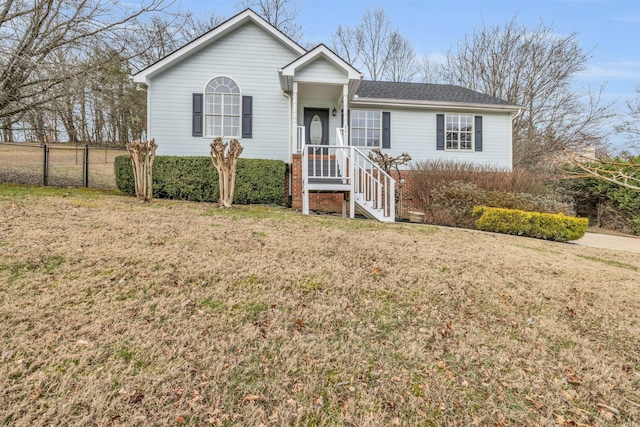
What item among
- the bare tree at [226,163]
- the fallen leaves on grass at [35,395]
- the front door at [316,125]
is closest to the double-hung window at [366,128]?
the front door at [316,125]

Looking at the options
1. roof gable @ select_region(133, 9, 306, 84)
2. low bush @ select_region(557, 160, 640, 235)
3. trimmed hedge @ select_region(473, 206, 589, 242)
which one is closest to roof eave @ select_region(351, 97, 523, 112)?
roof gable @ select_region(133, 9, 306, 84)

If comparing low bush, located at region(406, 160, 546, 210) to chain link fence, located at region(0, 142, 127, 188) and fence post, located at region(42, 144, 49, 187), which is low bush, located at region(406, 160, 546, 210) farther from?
fence post, located at region(42, 144, 49, 187)

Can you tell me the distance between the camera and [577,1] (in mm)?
11734

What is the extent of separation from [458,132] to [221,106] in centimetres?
888

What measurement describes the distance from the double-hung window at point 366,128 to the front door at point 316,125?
1.10 metres

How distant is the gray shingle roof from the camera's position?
43.7 feet

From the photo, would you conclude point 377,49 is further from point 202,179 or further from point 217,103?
point 202,179

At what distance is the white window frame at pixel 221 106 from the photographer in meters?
11.5

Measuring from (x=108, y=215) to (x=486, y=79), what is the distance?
80.1 feet

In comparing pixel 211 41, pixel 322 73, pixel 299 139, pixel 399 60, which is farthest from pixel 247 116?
pixel 399 60

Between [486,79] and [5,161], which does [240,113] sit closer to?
[5,161]

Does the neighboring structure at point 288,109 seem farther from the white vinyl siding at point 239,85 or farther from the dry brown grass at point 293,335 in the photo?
the dry brown grass at point 293,335

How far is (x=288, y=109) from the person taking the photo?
466 inches

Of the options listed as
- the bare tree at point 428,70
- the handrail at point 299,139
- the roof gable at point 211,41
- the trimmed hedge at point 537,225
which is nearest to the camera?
the trimmed hedge at point 537,225
